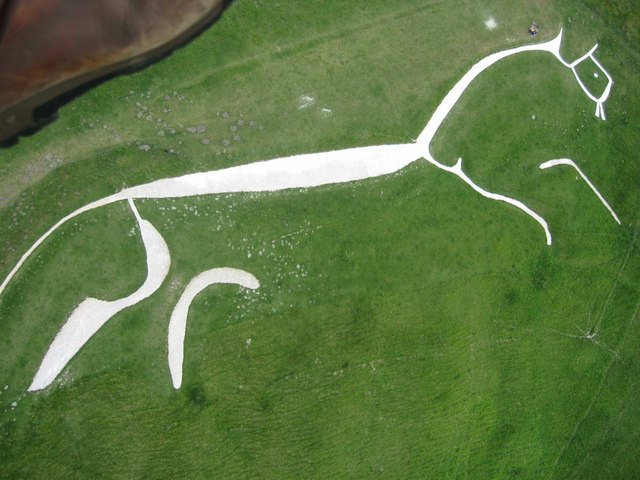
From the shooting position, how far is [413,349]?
9297 millimetres

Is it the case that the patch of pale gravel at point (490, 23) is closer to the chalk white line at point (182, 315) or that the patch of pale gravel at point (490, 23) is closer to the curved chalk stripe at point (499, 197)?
the curved chalk stripe at point (499, 197)

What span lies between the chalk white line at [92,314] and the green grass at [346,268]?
150 millimetres

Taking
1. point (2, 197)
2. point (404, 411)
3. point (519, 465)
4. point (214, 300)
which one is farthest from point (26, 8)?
point (519, 465)

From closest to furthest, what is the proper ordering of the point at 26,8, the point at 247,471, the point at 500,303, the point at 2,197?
the point at 26,8, the point at 2,197, the point at 247,471, the point at 500,303

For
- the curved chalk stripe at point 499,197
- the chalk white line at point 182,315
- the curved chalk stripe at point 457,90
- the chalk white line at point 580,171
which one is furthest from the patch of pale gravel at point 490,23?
the chalk white line at point 182,315

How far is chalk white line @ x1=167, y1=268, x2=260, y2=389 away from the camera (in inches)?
337

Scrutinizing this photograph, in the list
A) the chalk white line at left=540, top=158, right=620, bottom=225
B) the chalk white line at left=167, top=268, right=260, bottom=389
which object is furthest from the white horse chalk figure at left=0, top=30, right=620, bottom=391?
the chalk white line at left=540, top=158, right=620, bottom=225

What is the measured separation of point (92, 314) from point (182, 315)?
62.6 inches

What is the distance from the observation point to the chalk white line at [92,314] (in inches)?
324

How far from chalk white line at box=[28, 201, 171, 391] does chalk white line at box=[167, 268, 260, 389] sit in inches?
22.2

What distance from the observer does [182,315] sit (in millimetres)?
8617

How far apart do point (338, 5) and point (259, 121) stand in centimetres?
291

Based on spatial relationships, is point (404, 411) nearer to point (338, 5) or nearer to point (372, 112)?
point (372, 112)

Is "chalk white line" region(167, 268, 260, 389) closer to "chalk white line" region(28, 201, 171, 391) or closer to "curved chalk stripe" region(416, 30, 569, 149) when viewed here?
"chalk white line" region(28, 201, 171, 391)
